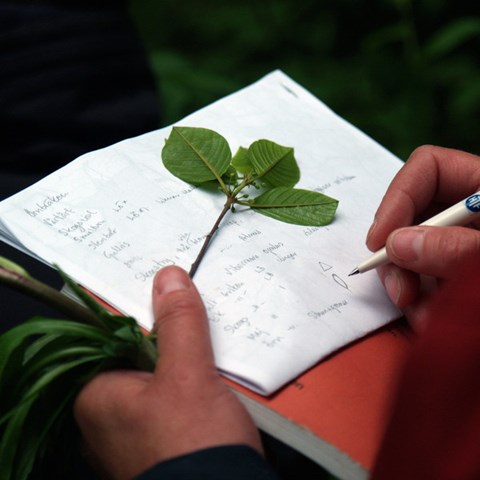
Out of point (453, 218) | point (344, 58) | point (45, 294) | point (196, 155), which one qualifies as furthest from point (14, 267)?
point (344, 58)

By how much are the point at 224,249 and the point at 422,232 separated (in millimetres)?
181

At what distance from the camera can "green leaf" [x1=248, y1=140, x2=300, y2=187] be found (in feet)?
2.28

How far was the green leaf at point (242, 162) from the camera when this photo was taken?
70cm

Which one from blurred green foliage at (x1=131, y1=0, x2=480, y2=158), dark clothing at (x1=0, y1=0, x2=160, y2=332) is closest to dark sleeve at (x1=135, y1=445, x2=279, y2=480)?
dark clothing at (x1=0, y1=0, x2=160, y2=332)

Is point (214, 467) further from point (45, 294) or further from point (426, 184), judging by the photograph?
point (426, 184)

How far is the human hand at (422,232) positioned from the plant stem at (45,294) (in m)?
0.26

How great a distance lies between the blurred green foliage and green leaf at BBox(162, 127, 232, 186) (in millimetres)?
496

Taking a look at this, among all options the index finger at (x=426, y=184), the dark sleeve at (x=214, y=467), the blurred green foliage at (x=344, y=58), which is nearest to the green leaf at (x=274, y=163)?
the index finger at (x=426, y=184)

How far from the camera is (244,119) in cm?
77

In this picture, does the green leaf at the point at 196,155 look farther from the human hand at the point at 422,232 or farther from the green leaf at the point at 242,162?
the human hand at the point at 422,232

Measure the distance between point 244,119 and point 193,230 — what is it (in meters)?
0.19

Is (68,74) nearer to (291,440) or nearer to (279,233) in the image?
(279,233)

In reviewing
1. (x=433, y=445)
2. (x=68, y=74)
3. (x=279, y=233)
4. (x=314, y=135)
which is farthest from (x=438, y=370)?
(x=68, y=74)

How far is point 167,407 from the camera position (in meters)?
0.47
